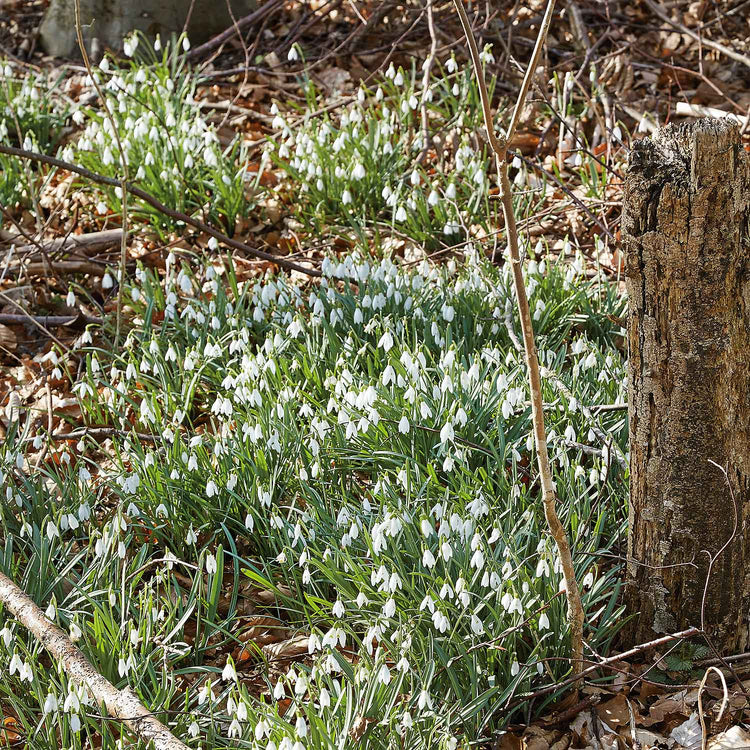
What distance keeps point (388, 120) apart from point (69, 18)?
10.2ft

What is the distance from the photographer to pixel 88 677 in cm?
226

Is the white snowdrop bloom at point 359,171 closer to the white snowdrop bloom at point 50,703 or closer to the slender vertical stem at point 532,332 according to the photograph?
the slender vertical stem at point 532,332

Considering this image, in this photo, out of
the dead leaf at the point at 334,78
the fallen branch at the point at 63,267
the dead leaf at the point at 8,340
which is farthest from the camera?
the dead leaf at the point at 334,78

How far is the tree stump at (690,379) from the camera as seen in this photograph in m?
2.03

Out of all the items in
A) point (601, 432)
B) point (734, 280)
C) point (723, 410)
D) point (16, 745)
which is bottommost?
point (16, 745)

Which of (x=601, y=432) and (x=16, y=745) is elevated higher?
(x=601, y=432)

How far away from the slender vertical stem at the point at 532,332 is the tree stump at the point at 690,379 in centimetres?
25

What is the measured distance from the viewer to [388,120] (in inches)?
193

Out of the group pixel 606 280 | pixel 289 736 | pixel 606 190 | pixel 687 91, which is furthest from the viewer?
pixel 687 91

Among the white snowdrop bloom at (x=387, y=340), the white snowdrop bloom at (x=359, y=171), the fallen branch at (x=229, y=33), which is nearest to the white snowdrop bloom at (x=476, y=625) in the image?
the white snowdrop bloom at (x=387, y=340)

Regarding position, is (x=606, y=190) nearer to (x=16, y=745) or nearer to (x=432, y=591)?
(x=432, y=591)

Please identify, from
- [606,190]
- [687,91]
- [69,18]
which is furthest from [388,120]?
[69,18]

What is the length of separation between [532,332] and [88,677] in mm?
1392

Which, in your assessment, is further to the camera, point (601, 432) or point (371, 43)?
point (371, 43)
